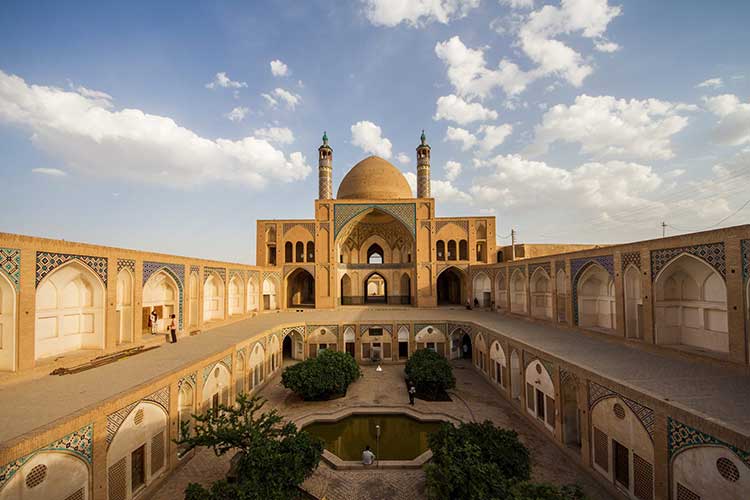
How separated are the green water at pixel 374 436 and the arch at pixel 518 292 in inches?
256

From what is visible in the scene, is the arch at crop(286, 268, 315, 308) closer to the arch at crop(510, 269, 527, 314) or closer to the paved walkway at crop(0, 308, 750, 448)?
the paved walkway at crop(0, 308, 750, 448)

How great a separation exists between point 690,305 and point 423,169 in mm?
14930

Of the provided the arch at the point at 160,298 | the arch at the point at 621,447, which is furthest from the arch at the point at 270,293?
the arch at the point at 621,447

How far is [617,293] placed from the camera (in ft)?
24.5

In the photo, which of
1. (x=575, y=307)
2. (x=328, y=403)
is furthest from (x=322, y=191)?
(x=575, y=307)

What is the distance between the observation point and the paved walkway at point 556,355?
12.8 feet

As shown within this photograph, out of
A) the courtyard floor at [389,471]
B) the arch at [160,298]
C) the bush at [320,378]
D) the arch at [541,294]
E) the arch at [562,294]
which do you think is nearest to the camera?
the courtyard floor at [389,471]

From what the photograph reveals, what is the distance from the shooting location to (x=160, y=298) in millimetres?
8969

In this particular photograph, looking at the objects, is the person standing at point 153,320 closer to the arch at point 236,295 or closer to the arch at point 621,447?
the arch at point 236,295

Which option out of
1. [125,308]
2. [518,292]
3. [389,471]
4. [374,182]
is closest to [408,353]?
[518,292]

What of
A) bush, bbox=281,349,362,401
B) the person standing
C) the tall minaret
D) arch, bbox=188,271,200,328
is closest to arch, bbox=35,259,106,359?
the person standing

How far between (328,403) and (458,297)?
12582mm

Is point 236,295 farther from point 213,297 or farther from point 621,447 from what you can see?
point 621,447

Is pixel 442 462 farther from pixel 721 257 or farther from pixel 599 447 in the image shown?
pixel 721 257
